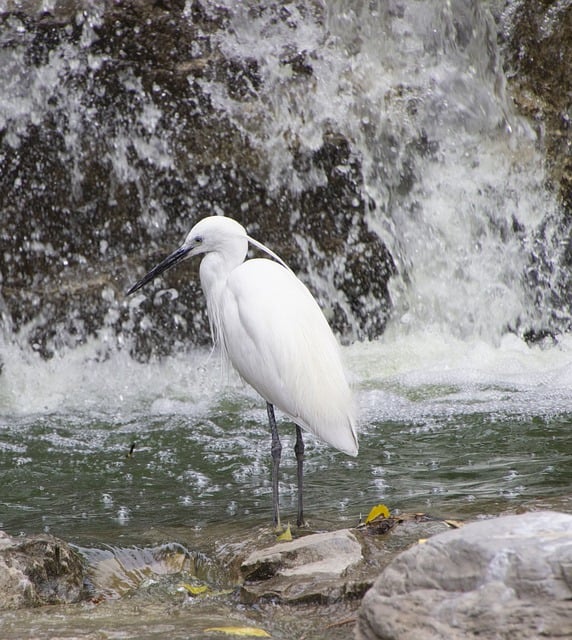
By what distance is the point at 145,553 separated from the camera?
11.2 feet

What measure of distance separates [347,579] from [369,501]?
3.76ft

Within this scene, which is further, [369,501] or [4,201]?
[4,201]

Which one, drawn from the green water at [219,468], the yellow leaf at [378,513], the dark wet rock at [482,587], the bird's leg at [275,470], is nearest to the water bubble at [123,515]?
the green water at [219,468]

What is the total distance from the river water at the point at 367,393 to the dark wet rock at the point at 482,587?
473 mm

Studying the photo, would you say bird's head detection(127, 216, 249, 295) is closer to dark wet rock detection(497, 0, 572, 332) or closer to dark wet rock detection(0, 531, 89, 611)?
dark wet rock detection(0, 531, 89, 611)

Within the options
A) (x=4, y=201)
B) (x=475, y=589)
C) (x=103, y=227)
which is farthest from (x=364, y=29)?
(x=475, y=589)

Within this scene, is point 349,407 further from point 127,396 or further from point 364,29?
point 364,29

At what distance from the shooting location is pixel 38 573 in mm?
3029

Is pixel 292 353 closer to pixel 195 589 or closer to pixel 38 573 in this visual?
pixel 195 589

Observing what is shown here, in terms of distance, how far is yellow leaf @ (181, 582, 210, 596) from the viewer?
3098 mm

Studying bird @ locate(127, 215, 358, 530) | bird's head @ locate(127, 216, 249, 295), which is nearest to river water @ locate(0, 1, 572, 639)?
bird @ locate(127, 215, 358, 530)

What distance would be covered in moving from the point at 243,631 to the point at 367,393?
3594mm

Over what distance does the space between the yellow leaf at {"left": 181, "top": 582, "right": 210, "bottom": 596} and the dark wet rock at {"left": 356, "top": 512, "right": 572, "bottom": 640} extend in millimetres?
991

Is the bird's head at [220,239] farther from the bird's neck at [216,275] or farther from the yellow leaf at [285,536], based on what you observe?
the yellow leaf at [285,536]
